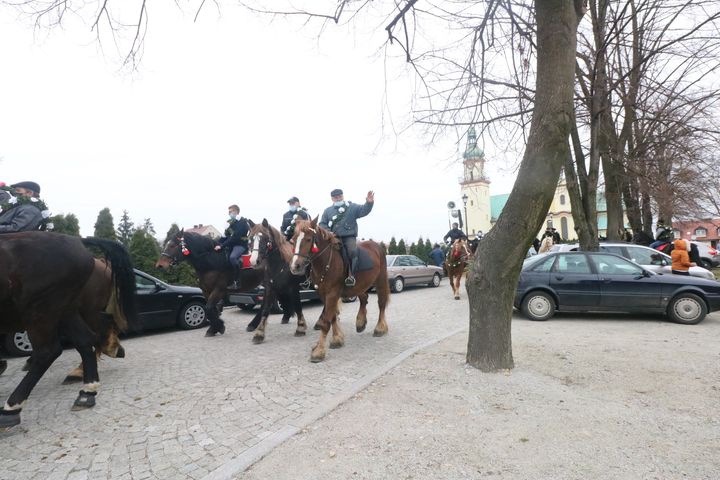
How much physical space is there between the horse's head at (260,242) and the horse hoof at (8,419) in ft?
13.5

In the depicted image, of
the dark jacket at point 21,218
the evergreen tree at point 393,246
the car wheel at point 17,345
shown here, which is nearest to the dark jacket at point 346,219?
the dark jacket at point 21,218

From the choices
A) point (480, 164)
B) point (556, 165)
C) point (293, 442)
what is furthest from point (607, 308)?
point (293, 442)

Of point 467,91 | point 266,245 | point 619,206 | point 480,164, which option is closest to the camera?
point 467,91

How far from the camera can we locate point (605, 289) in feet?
27.7

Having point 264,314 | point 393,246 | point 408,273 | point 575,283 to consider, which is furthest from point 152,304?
point 393,246

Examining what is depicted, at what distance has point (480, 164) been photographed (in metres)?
9.80

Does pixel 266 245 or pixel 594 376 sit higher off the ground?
pixel 266 245

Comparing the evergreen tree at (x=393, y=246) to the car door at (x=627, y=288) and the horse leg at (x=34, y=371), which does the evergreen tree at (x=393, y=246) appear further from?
the horse leg at (x=34, y=371)

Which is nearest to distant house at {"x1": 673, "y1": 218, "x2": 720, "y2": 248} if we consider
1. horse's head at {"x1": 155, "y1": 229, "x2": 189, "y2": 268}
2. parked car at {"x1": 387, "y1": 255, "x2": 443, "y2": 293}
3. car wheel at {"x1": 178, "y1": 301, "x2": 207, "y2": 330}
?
parked car at {"x1": 387, "y1": 255, "x2": 443, "y2": 293}

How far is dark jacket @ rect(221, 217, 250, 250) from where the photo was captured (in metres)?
8.74

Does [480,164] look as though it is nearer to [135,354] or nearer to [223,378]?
[223,378]

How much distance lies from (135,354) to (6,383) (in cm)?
174

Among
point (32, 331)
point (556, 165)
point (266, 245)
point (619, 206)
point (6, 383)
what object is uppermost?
point (619, 206)

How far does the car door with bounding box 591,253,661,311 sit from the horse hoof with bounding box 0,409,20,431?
982 centimetres
